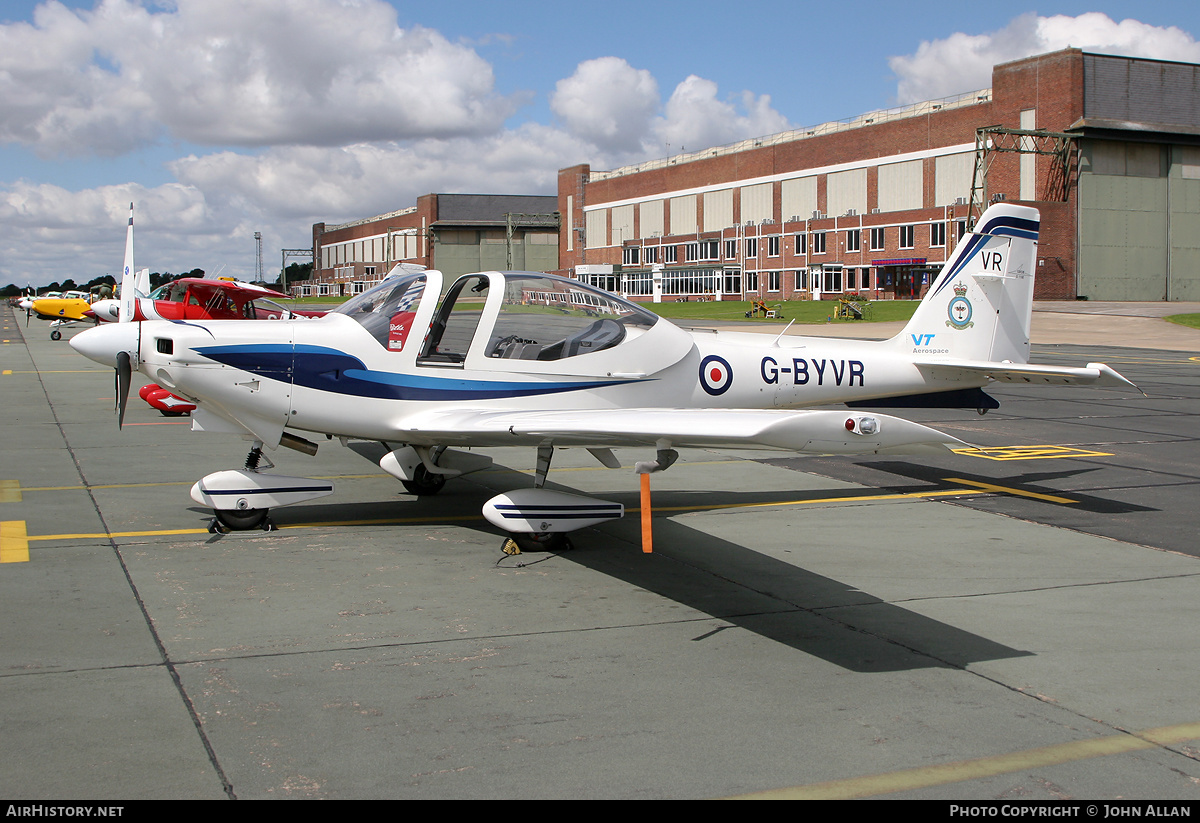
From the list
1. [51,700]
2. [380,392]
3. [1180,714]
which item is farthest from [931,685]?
[380,392]

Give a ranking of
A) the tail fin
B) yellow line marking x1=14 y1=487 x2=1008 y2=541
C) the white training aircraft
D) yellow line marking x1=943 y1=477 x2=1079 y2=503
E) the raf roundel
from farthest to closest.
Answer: the tail fin
yellow line marking x1=943 y1=477 x2=1079 y2=503
the raf roundel
yellow line marking x1=14 y1=487 x2=1008 y2=541
the white training aircraft

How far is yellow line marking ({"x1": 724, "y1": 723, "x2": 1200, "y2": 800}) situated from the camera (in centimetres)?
374

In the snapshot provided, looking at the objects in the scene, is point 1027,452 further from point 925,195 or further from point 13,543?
point 925,195

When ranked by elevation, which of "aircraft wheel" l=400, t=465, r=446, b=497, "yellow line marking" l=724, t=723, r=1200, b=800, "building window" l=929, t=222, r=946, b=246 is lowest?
"yellow line marking" l=724, t=723, r=1200, b=800

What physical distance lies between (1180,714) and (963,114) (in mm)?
69806

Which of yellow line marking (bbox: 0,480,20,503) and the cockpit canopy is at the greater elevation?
the cockpit canopy

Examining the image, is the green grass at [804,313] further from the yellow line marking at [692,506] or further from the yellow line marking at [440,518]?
the yellow line marking at [440,518]

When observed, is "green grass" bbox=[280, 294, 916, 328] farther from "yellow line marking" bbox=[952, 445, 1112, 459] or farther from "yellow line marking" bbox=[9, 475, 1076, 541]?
"yellow line marking" bbox=[9, 475, 1076, 541]

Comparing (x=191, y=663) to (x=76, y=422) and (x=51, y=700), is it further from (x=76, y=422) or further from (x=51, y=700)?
(x=76, y=422)

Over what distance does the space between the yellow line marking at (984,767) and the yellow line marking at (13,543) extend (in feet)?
19.4

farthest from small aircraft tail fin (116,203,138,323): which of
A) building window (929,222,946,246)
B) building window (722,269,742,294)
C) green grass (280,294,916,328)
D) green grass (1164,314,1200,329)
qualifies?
building window (722,269,742,294)

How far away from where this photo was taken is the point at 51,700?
455cm

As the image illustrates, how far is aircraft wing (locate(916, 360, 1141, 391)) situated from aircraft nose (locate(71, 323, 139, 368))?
23.9 ft

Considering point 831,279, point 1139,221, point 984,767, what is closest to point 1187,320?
point 1139,221
